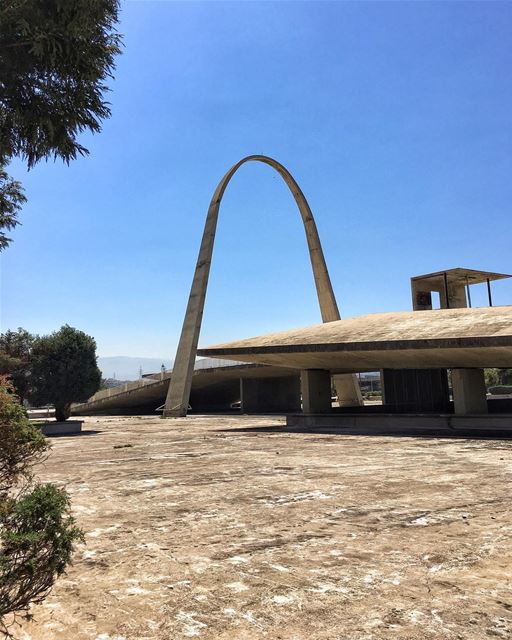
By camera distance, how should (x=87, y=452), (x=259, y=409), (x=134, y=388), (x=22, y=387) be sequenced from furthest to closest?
1. (x=134, y=388)
2. (x=259, y=409)
3. (x=22, y=387)
4. (x=87, y=452)

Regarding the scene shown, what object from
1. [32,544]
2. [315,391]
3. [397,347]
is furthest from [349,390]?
[32,544]

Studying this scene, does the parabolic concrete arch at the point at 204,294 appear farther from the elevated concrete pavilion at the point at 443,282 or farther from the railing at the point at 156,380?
the elevated concrete pavilion at the point at 443,282

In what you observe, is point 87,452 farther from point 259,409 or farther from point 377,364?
point 259,409

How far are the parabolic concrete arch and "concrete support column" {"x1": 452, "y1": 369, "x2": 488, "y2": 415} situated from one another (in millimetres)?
20789

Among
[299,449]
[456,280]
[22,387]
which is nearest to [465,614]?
[299,449]

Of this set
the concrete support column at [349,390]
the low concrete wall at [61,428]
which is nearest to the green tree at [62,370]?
the low concrete wall at [61,428]

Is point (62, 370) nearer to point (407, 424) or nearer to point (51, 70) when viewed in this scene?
point (407, 424)

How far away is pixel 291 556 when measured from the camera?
5.64m

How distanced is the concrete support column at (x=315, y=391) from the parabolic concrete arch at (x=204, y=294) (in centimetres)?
1476

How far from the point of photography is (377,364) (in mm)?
24625

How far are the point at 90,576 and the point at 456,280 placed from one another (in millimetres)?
32187

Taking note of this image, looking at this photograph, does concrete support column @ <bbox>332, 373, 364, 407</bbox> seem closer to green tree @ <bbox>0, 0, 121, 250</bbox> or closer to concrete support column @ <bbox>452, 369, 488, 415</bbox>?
concrete support column @ <bbox>452, 369, 488, 415</bbox>

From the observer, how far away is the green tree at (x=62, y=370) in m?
31.4

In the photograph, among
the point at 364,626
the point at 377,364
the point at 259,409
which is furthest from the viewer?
the point at 259,409
